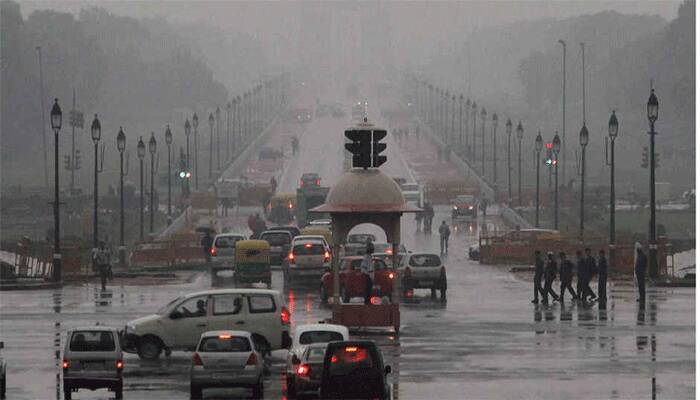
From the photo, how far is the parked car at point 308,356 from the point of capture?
2877 centimetres

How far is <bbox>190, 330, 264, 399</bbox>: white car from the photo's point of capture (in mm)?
29188

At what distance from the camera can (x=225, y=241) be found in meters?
59.2

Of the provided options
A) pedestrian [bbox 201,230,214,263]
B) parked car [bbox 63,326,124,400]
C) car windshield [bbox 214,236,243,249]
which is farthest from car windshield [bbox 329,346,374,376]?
pedestrian [bbox 201,230,214,263]

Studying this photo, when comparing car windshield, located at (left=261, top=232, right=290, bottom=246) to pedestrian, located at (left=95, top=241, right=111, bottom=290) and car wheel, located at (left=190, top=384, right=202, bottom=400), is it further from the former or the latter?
car wheel, located at (left=190, top=384, right=202, bottom=400)

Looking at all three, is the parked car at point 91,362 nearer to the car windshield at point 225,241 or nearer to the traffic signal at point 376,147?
the traffic signal at point 376,147

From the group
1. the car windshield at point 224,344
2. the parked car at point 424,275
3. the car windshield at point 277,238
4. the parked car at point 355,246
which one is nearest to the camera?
the car windshield at point 224,344

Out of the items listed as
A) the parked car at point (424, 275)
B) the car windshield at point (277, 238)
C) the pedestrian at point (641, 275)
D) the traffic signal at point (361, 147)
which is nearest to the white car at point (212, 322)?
the traffic signal at point (361, 147)

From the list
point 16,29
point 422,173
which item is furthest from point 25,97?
point 422,173

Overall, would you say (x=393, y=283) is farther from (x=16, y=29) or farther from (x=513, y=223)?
(x=16, y=29)

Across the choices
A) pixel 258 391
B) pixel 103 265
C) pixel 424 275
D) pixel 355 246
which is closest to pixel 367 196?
pixel 258 391

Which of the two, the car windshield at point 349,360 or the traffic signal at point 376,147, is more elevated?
the traffic signal at point 376,147

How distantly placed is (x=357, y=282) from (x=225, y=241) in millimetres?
16748

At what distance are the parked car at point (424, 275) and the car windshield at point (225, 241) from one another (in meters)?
9.36

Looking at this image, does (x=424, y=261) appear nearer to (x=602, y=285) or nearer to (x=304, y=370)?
(x=602, y=285)
